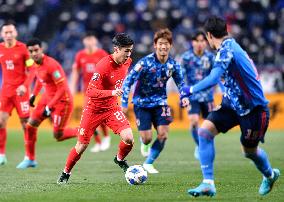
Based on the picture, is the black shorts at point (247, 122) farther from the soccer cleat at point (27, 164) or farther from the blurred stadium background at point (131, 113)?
the soccer cleat at point (27, 164)

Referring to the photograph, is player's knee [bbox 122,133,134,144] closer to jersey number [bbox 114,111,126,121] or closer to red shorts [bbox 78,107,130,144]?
red shorts [bbox 78,107,130,144]

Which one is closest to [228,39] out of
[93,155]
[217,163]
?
[217,163]

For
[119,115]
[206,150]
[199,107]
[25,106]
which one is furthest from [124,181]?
[199,107]

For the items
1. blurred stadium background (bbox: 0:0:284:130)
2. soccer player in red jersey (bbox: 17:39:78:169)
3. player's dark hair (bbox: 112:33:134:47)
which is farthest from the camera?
blurred stadium background (bbox: 0:0:284:130)

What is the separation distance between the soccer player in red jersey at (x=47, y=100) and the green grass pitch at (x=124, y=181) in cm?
58

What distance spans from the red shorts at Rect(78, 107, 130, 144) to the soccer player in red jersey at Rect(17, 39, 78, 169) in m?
3.13

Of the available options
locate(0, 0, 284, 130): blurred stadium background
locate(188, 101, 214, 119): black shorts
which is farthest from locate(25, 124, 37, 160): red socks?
locate(0, 0, 284, 130): blurred stadium background

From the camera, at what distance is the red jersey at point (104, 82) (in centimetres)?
1150

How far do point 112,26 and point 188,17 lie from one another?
3045 millimetres

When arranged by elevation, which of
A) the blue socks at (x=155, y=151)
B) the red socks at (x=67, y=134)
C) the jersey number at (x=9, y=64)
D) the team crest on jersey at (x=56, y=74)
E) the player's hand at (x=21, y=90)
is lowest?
the blue socks at (x=155, y=151)

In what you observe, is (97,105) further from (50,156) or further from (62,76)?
(50,156)

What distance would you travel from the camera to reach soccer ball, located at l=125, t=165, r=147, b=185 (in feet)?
37.7

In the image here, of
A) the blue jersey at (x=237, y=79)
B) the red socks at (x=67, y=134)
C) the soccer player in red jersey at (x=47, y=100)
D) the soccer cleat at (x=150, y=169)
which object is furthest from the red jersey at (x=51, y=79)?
the blue jersey at (x=237, y=79)

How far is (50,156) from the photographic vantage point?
17.9 m
